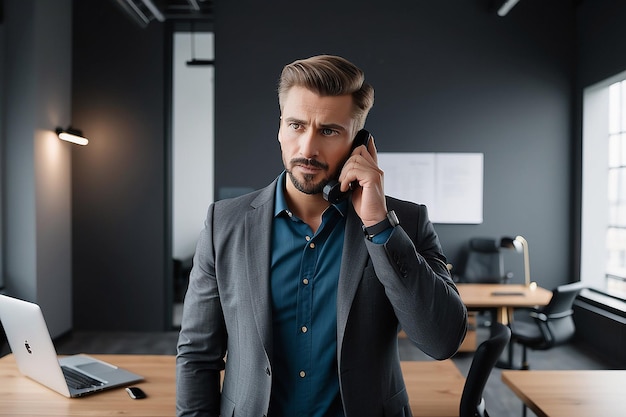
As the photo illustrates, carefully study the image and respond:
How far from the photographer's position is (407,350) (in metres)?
5.84

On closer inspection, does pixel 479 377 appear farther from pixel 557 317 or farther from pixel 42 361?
pixel 557 317

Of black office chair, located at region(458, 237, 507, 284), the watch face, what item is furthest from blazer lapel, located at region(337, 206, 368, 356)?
black office chair, located at region(458, 237, 507, 284)

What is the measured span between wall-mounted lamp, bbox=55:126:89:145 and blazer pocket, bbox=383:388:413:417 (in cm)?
537

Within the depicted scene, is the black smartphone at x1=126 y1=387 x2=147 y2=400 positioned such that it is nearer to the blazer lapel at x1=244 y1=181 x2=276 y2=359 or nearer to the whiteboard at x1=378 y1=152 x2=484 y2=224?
the blazer lapel at x1=244 y1=181 x2=276 y2=359

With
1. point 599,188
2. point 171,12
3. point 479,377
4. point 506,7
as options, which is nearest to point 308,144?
point 479,377

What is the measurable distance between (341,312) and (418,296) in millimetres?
192

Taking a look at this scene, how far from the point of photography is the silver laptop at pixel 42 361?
78.3 inches

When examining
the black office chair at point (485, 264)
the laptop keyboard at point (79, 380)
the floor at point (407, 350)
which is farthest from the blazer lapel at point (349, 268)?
the black office chair at point (485, 264)

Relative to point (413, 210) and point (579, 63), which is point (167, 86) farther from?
point (413, 210)

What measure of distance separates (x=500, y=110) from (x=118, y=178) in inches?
175

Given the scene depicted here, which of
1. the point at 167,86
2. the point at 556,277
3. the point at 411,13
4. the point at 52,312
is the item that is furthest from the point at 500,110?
the point at 52,312

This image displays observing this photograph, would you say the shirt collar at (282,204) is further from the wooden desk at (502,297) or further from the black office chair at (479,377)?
A: the wooden desk at (502,297)

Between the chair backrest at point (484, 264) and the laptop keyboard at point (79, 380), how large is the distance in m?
4.57

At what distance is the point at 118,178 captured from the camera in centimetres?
654
